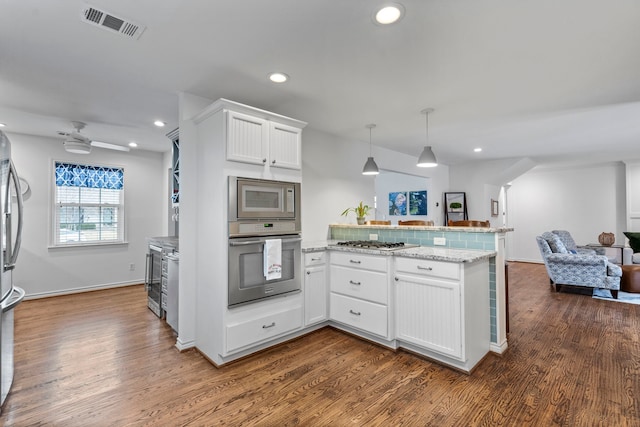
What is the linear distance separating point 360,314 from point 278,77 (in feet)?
7.78

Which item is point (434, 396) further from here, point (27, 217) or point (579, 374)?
point (27, 217)

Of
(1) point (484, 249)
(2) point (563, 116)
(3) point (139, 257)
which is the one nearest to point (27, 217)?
(3) point (139, 257)

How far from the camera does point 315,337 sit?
314cm

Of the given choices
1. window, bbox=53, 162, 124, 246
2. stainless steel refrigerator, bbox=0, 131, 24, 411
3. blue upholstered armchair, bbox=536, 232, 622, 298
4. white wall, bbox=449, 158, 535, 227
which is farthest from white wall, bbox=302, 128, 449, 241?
window, bbox=53, 162, 124, 246

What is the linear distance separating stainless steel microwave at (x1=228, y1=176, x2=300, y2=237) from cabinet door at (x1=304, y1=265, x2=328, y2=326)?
526mm

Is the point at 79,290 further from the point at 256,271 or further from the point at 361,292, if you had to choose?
the point at 361,292

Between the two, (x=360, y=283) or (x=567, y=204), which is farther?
(x=567, y=204)

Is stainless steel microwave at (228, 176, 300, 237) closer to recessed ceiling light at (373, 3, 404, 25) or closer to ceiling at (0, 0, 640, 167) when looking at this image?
ceiling at (0, 0, 640, 167)

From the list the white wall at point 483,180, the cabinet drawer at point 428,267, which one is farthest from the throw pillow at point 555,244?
the cabinet drawer at point 428,267

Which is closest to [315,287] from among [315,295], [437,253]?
[315,295]

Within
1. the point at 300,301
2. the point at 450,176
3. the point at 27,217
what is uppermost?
the point at 450,176

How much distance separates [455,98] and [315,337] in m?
2.91

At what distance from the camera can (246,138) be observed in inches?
106

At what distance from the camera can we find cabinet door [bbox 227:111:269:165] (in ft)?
8.45
